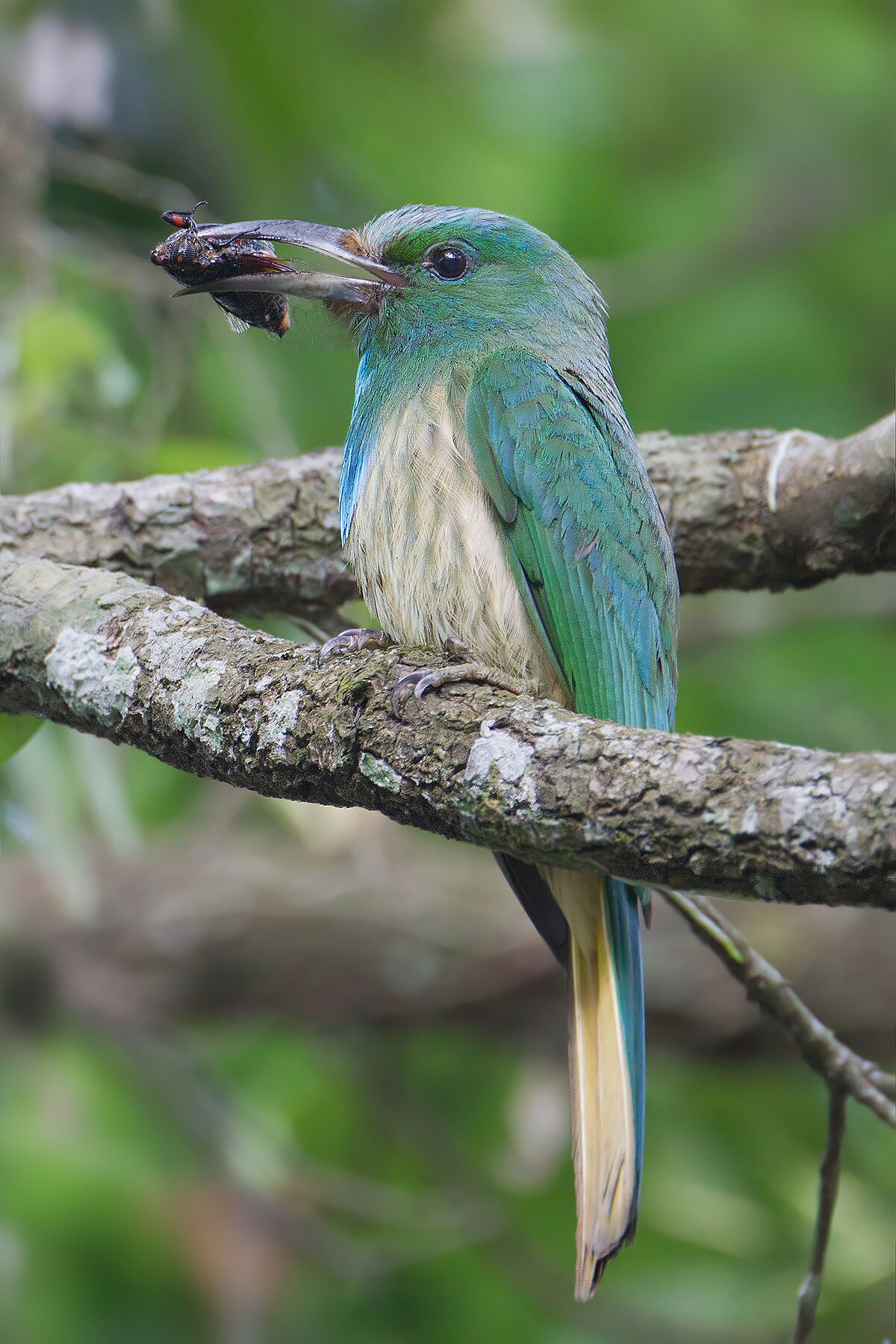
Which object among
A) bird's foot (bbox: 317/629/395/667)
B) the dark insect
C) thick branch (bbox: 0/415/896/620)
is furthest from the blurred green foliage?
bird's foot (bbox: 317/629/395/667)

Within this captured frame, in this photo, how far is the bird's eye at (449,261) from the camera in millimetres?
2770

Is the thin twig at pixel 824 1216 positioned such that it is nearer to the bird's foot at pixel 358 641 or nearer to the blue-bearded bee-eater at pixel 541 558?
the blue-bearded bee-eater at pixel 541 558

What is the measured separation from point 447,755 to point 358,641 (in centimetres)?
75

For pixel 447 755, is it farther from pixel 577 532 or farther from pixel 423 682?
pixel 577 532

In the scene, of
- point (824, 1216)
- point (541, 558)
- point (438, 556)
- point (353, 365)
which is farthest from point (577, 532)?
point (353, 365)

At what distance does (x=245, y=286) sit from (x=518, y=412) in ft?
1.96

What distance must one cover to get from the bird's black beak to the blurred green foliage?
720 mm

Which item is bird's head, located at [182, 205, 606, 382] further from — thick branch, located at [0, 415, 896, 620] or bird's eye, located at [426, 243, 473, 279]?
thick branch, located at [0, 415, 896, 620]

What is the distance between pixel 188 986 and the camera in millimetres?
4633

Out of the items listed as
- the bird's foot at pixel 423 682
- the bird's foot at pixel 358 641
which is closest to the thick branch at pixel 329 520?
the bird's foot at pixel 358 641

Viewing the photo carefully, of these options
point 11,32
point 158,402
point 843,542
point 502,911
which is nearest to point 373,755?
point 843,542

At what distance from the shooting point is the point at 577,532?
7.88ft

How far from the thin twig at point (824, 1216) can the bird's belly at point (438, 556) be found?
35.0 inches

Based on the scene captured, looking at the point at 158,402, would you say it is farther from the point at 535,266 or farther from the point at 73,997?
the point at 73,997
